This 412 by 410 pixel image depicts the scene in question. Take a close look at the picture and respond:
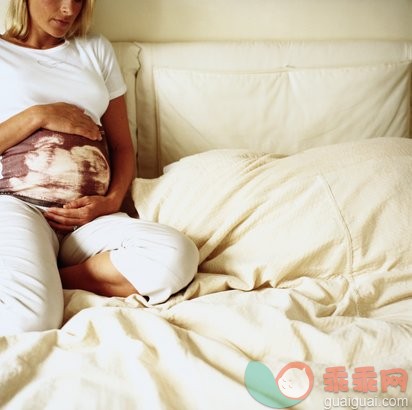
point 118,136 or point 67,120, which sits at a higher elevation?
point 67,120

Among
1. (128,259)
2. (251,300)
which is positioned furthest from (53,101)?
(251,300)

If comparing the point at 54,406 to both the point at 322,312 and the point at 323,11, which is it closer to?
the point at 322,312

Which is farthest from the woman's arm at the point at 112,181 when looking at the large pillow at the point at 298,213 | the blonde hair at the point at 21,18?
the blonde hair at the point at 21,18

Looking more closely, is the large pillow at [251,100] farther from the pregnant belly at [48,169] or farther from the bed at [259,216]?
the pregnant belly at [48,169]

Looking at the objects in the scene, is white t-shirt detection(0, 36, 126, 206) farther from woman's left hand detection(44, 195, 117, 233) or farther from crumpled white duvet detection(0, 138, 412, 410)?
crumpled white duvet detection(0, 138, 412, 410)

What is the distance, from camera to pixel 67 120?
132cm

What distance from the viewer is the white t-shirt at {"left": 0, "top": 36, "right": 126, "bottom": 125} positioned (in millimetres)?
1344

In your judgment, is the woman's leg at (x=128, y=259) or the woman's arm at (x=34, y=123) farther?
the woman's arm at (x=34, y=123)

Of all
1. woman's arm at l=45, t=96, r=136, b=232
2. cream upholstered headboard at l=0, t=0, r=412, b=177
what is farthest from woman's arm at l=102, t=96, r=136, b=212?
cream upholstered headboard at l=0, t=0, r=412, b=177

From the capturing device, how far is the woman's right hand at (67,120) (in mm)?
1293

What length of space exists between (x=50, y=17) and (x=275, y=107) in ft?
2.40

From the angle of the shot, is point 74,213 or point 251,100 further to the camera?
point 251,100

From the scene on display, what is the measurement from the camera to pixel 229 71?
5.52 ft

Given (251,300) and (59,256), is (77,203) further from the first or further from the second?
(251,300)
